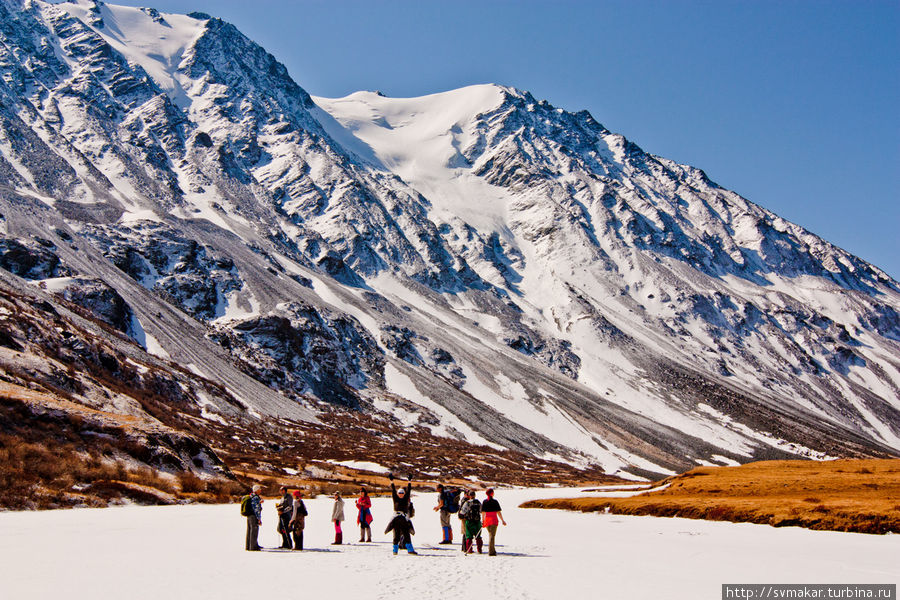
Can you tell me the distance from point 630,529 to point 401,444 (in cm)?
8809

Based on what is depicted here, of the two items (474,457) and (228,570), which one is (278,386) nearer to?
(474,457)

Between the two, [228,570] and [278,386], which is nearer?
[228,570]

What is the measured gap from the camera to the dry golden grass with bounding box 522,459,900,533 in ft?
88.4

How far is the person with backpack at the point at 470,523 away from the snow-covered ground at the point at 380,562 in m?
0.64

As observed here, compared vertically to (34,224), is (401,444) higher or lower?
lower

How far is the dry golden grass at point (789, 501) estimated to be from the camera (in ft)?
88.4

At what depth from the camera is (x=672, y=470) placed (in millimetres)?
135125

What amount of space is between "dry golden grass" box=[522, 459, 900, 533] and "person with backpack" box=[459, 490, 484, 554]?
17501 millimetres

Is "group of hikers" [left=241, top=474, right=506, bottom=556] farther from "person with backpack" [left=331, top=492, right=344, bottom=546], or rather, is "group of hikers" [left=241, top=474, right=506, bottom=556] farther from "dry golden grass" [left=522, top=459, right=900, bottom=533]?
"dry golden grass" [left=522, top=459, right=900, bottom=533]

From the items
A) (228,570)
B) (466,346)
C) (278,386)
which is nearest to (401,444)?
(278,386)

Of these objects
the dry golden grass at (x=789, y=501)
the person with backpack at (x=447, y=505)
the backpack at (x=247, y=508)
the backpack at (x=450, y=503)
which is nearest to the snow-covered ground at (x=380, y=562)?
the person with backpack at (x=447, y=505)

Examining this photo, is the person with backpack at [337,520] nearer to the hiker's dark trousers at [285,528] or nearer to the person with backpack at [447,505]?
the hiker's dark trousers at [285,528]

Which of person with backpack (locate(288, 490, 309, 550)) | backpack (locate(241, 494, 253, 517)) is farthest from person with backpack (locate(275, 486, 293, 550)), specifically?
backpack (locate(241, 494, 253, 517))

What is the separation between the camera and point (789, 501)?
34.4m
